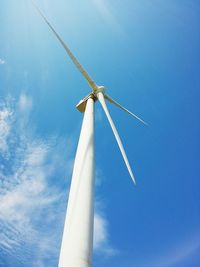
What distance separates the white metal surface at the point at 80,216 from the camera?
7145mm

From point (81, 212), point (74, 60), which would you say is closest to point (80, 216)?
point (81, 212)

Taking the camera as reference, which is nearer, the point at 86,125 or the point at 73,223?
the point at 73,223

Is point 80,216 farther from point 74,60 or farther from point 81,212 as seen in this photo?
point 74,60

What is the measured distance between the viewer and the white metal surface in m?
7.14

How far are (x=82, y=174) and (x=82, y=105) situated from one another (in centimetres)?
1103

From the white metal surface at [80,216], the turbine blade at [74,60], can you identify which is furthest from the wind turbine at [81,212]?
the turbine blade at [74,60]

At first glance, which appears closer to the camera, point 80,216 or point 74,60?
point 80,216

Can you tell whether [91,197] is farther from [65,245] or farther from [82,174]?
[65,245]

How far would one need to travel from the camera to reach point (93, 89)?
19844 mm

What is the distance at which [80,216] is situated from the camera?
318 inches

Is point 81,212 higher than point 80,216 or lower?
higher

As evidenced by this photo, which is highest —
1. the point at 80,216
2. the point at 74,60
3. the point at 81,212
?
the point at 74,60

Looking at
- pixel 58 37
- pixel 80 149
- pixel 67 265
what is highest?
pixel 58 37

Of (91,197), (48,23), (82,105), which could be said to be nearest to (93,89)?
(82,105)
